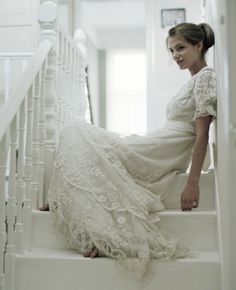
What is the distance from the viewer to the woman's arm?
2139 mm

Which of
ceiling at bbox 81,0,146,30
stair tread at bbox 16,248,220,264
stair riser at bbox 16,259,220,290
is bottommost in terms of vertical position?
stair riser at bbox 16,259,220,290

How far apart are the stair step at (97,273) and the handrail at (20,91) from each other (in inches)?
22.7

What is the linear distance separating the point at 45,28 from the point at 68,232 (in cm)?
130

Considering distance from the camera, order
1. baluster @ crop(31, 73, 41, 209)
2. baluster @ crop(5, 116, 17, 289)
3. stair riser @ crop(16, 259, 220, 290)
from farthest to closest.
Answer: baluster @ crop(31, 73, 41, 209), baluster @ crop(5, 116, 17, 289), stair riser @ crop(16, 259, 220, 290)

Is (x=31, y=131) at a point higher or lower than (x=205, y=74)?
lower

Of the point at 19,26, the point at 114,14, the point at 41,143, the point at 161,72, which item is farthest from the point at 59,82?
the point at 114,14

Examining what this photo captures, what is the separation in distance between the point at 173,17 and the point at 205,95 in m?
3.31

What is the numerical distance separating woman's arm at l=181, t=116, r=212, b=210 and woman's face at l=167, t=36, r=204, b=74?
38 cm

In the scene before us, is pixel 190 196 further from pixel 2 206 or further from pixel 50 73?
pixel 50 73

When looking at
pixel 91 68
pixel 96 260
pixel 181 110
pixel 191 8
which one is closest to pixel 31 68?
pixel 181 110

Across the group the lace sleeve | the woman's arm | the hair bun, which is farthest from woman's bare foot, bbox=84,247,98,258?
the hair bun

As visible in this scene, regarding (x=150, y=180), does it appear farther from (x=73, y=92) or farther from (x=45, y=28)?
(x=73, y=92)

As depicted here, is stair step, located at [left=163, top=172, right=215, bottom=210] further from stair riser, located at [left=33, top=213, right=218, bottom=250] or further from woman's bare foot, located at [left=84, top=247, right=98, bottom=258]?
woman's bare foot, located at [left=84, top=247, right=98, bottom=258]

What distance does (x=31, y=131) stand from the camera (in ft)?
7.48
